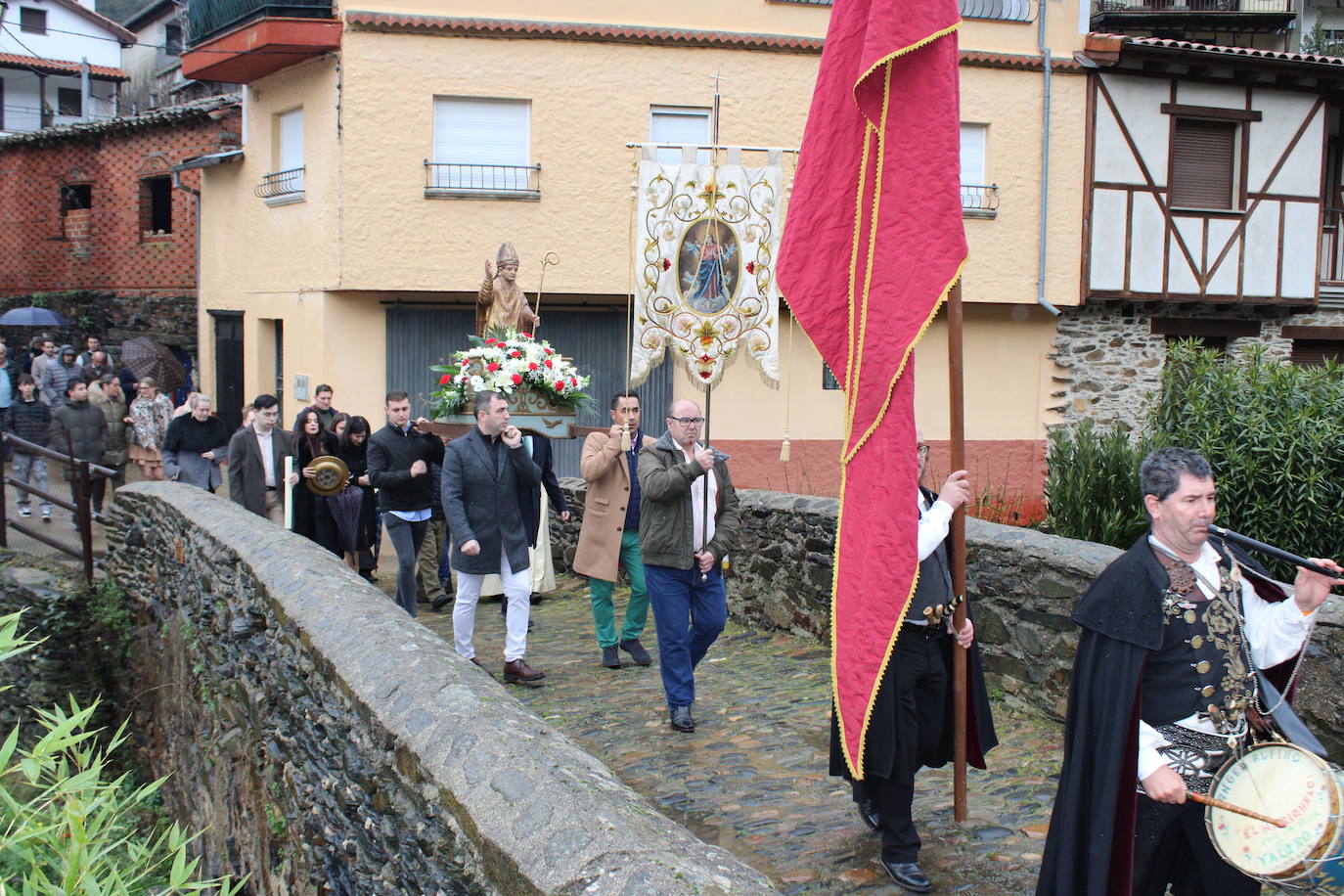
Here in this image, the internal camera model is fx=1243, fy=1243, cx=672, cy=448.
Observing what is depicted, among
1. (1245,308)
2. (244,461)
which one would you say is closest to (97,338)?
(244,461)

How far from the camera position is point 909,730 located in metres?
4.87

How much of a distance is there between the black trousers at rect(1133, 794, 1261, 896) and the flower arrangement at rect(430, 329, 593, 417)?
625 cm

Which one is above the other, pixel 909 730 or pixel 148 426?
pixel 148 426

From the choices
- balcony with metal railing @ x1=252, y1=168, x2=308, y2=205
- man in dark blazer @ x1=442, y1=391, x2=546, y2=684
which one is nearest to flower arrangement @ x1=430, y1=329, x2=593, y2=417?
man in dark blazer @ x1=442, y1=391, x2=546, y2=684

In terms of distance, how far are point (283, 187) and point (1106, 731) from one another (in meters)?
15.6

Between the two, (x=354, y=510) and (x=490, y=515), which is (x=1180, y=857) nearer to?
(x=490, y=515)

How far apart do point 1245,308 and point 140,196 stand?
1931 centimetres

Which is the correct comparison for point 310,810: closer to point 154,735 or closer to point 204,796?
point 204,796

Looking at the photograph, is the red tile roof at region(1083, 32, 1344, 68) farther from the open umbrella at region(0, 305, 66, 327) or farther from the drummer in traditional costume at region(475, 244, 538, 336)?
the open umbrella at region(0, 305, 66, 327)

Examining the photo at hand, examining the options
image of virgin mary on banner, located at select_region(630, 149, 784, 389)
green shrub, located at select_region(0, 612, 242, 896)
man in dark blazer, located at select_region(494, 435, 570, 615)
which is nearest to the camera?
green shrub, located at select_region(0, 612, 242, 896)

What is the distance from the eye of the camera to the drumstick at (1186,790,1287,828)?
3658 millimetres

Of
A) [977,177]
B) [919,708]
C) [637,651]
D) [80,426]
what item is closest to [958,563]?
[919,708]

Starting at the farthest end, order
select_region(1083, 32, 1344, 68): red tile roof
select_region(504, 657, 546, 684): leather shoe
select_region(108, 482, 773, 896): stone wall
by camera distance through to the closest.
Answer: select_region(1083, 32, 1344, 68): red tile roof → select_region(504, 657, 546, 684): leather shoe → select_region(108, 482, 773, 896): stone wall

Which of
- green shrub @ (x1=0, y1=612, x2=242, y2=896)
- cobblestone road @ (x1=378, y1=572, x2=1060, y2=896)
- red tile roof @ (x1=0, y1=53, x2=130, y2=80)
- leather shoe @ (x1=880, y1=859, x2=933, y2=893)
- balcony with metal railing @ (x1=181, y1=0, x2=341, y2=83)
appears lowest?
cobblestone road @ (x1=378, y1=572, x2=1060, y2=896)
